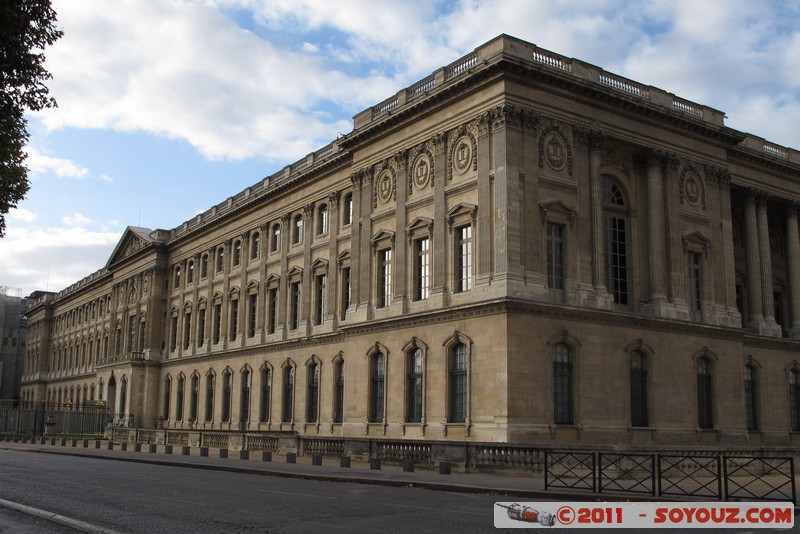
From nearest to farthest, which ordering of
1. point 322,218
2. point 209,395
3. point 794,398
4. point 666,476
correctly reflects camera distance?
point 666,476, point 794,398, point 322,218, point 209,395

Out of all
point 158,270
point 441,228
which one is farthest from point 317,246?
point 158,270

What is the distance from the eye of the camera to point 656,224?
3869 centimetres

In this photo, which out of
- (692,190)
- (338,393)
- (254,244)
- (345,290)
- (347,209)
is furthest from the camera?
(254,244)

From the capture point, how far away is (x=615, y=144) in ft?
126

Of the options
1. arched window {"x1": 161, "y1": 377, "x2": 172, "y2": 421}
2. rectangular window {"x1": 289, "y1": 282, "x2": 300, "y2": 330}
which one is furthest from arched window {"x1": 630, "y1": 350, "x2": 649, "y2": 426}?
arched window {"x1": 161, "y1": 377, "x2": 172, "y2": 421}

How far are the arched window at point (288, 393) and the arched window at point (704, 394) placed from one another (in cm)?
2434

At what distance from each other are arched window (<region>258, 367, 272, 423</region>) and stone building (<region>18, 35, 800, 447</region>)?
1088 millimetres

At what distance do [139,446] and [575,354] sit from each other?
25.7 m

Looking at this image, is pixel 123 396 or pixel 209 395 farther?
pixel 123 396

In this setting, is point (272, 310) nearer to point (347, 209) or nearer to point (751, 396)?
point (347, 209)

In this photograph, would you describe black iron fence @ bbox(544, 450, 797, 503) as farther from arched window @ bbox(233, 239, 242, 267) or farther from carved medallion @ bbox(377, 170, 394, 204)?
arched window @ bbox(233, 239, 242, 267)

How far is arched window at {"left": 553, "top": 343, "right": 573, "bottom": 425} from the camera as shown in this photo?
33656 mm

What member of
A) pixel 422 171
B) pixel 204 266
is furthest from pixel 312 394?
pixel 204 266

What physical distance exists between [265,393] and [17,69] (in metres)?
39.1
